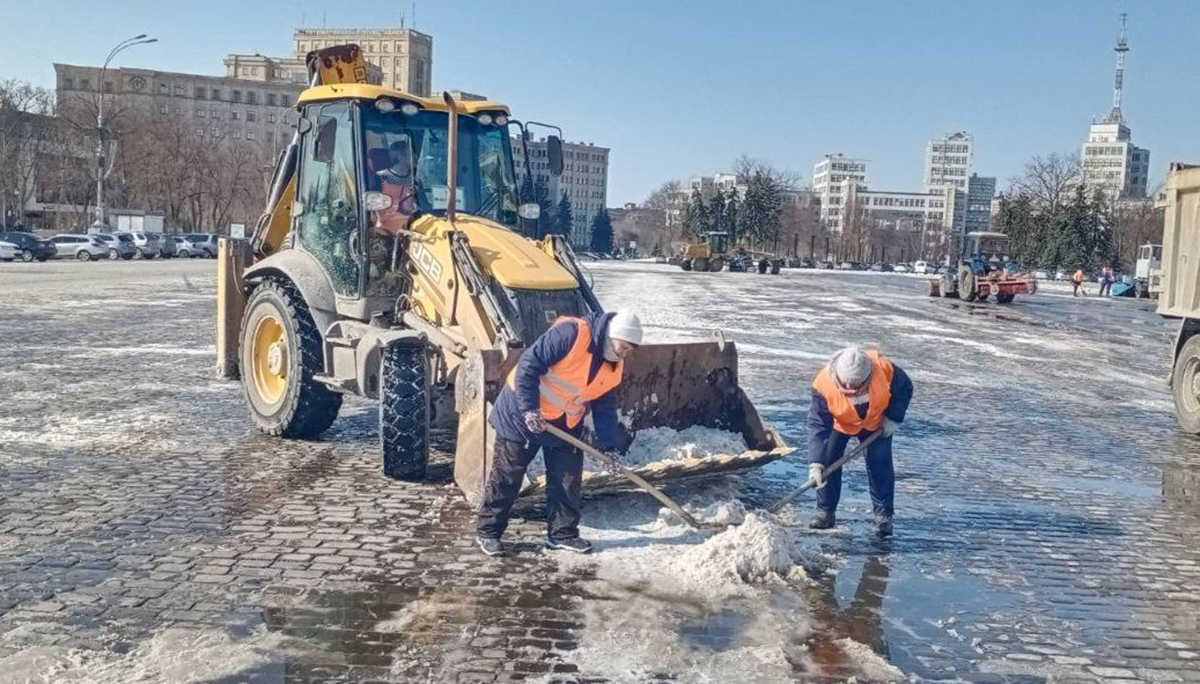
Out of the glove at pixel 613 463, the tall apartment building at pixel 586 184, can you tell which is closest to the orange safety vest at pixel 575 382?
the glove at pixel 613 463

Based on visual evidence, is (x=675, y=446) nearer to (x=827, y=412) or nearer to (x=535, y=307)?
(x=827, y=412)

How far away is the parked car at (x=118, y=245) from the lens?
5051 centimetres

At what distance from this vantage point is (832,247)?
12975 cm

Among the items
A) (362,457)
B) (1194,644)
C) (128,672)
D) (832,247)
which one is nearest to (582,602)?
(128,672)

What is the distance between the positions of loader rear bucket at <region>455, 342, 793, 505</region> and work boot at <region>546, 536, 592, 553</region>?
1.16 feet

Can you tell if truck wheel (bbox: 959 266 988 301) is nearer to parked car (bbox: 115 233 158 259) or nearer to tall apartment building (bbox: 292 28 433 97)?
parked car (bbox: 115 233 158 259)

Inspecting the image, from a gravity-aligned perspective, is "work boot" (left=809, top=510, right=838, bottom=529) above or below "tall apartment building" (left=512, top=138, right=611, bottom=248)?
below

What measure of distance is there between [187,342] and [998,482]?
12.5 m

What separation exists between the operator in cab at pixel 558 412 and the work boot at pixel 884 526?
191 cm

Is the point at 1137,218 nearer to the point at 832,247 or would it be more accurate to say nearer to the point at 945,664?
the point at 832,247

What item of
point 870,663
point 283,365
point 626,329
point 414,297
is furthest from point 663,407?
point 283,365

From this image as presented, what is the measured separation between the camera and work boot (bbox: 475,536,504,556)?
5.92 meters

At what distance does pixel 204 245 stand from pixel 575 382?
59.7m

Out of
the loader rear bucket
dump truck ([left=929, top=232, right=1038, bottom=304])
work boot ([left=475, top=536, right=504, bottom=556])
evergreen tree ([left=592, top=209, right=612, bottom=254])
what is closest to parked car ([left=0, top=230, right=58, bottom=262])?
dump truck ([left=929, top=232, right=1038, bottom=304])
